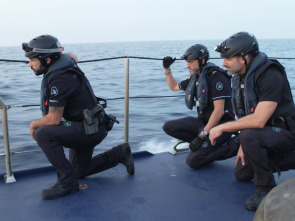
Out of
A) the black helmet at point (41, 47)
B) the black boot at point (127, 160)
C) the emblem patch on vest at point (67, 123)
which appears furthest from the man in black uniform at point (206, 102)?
the black helmet at point (41, 47)

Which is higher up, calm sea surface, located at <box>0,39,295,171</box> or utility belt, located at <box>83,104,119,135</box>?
utility belt, located at <box>83,104,119,135</box>

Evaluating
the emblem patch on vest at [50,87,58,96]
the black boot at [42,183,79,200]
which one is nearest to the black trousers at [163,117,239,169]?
the black boot at [42,183,79,200]

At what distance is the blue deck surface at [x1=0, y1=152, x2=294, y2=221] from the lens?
2.83 metres

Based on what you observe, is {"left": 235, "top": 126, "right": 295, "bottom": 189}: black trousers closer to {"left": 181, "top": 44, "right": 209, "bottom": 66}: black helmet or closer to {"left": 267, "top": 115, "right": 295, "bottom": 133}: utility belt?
{"left": 267, "top": 115, "right": 295, "bottom": 133}: utility belt

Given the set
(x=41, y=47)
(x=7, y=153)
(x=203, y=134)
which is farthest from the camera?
(x=203, y=134)

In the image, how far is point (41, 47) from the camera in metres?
3.06

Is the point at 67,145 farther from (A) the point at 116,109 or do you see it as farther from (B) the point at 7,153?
(A) the point at 116,109

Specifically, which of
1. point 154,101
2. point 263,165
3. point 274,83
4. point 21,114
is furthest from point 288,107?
point 154,101

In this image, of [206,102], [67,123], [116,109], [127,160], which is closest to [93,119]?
[67,123]

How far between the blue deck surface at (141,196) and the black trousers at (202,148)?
3.9 inches

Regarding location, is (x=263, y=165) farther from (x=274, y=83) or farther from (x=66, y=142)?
(x=66, y=142)

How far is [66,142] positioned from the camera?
318 centimetres

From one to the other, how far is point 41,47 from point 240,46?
1521mm

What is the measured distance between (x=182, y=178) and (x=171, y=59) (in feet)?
4.05
